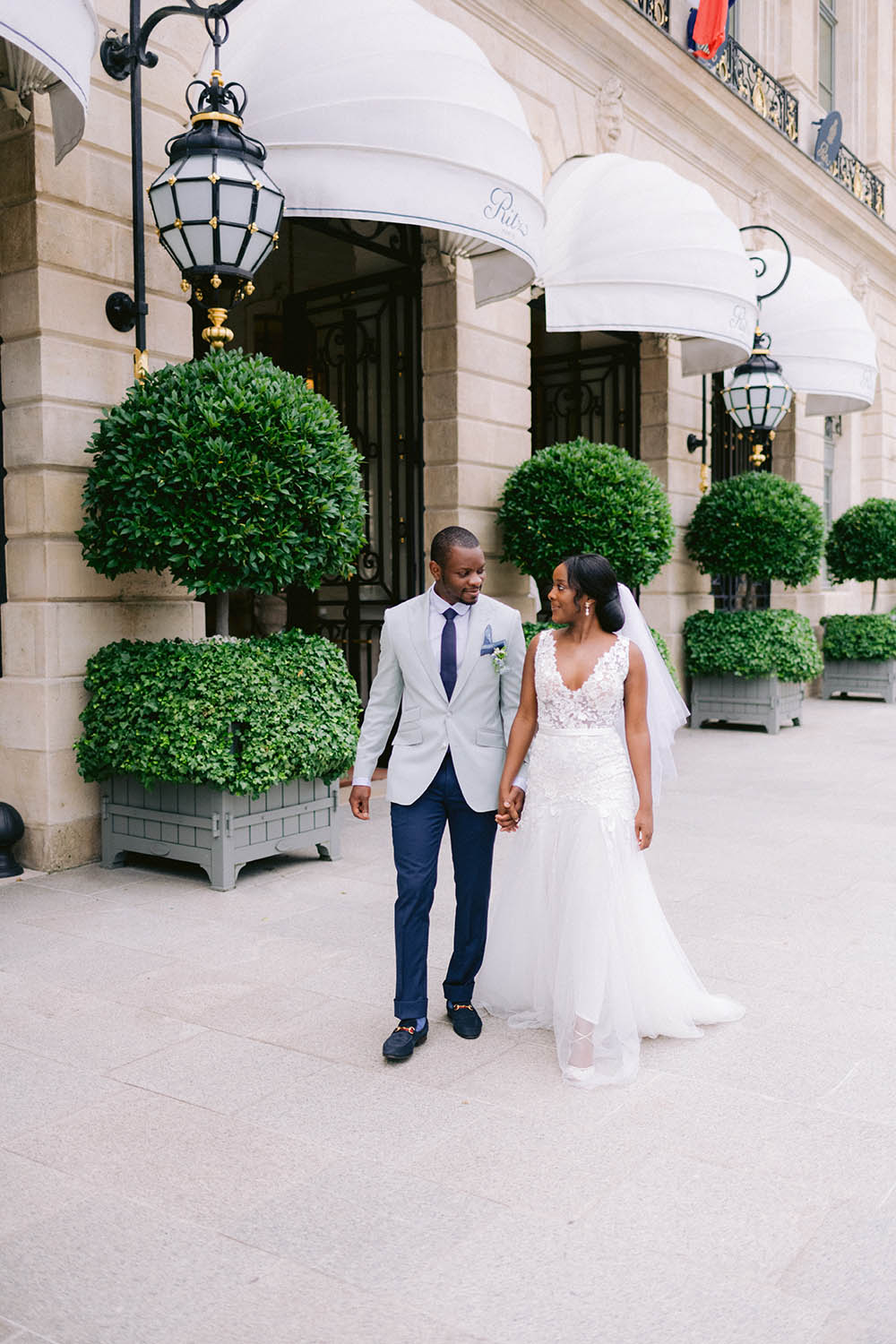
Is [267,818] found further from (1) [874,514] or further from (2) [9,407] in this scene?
(1) [874,514]

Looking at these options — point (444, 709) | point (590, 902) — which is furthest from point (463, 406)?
point (590, 902)

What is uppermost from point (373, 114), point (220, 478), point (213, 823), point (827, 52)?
point (827, 52)

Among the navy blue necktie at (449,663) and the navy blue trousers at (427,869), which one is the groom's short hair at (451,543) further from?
the navy blue trousers at (427,869)

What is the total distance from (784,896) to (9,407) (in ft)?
17.2

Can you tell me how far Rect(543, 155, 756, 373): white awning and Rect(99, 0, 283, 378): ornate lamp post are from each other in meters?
4.56

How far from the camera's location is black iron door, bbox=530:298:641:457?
14367 millimetres

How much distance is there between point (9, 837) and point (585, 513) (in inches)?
215

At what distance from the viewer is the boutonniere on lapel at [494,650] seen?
4.43m

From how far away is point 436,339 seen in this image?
34.9ft

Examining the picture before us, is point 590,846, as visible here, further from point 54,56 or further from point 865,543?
point 865,543

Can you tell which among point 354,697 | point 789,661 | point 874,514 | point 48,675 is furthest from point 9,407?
point 874,514

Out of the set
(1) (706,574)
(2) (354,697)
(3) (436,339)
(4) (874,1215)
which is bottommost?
(4) (874,1215)

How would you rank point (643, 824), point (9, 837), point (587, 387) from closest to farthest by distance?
point (643, 824) → point (9, 837) → point (587, 387)

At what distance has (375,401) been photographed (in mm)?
11062
